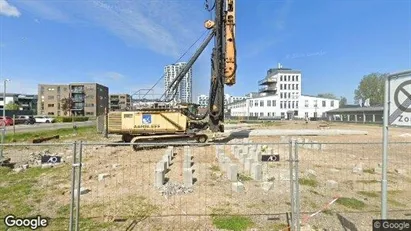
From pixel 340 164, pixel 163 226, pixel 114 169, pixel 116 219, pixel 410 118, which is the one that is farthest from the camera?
pixel 340 164

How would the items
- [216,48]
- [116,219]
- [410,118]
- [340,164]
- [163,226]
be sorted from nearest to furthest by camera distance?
[410,118]
[163,226]
[116,219]
[340,164]
[216,48]

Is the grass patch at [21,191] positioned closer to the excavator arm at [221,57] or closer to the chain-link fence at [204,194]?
the chain-link fence at [204,194]

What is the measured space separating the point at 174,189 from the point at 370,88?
99.2 metres

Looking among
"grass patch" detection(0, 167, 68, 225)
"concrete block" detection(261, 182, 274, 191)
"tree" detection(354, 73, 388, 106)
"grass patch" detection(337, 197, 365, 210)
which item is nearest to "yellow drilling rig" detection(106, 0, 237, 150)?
"grass patch" detection(0, 167, 68, 225)

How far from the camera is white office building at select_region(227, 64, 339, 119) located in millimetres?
89375

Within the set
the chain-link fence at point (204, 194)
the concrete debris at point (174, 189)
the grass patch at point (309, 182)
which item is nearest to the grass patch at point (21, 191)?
the chain-link fence at point (204, 194)

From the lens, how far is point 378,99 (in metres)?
86.0

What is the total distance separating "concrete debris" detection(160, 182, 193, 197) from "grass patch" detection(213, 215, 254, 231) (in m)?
1.72

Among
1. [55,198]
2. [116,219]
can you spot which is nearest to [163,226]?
[116,219]

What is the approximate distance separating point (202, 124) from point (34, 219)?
13.1 m

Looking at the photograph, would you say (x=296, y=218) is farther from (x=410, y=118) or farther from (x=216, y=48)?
(x=216, y=48)

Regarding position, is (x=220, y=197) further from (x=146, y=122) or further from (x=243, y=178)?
(x=146, y=122)

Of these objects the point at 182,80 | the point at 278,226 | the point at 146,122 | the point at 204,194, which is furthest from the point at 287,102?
the point at 278,226

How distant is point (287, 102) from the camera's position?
300 ft
